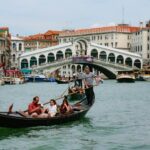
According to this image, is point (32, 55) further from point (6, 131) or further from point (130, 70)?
point (6, 131)

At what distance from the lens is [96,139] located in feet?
30.8

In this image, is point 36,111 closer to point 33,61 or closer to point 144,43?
point 33,61

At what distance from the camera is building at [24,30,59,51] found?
7019 cm

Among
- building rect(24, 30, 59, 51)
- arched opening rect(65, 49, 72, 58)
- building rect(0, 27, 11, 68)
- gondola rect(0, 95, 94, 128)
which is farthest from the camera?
building rect(24, 30, 59, 51)

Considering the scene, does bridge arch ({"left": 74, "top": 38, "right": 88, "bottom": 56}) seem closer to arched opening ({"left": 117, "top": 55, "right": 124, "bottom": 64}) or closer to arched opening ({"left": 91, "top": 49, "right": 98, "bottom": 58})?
arched opening ({"left": 91, "top": 49, "right": 98, "bottom": 58})

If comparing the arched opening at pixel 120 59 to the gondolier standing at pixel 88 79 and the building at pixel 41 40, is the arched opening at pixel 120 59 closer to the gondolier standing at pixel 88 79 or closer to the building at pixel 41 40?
the building at pixel 41 40

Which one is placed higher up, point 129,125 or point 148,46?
Answer: point 148,46

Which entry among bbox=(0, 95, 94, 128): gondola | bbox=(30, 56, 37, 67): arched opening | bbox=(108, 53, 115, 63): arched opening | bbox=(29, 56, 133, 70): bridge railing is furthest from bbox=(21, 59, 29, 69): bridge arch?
bbox=(0, 95, 94, 128): gondola

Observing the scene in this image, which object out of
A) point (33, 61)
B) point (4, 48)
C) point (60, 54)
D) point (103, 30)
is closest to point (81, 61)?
point (60, 54)

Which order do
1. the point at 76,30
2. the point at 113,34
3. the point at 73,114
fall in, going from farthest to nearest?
1. the point at 76,30
2. the point at 113,34
3. the point at 73,114

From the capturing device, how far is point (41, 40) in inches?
2773

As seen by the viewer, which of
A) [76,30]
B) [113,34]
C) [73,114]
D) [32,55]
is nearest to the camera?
[73,114]

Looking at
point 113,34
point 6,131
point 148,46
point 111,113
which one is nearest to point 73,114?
point 6,131

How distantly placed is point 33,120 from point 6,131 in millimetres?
444
